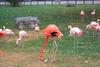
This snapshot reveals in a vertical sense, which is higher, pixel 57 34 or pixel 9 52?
pixel 57 34

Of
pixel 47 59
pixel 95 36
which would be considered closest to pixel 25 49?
pixel 47 59

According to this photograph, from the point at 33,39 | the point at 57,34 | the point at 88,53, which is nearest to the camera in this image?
the point at 57,34

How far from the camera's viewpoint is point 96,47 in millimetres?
9773

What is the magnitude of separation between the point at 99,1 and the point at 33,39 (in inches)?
974

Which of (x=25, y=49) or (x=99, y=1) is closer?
(x=25, y=49)

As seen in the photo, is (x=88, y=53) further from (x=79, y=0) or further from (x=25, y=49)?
(x=79, y=0)

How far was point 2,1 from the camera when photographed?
3538 cm

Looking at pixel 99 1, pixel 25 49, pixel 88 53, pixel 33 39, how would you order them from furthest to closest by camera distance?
pixel 99 1
pixel 33 39
pixel 25 49
pixel 88 53

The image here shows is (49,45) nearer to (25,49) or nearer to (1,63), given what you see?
(25,49)

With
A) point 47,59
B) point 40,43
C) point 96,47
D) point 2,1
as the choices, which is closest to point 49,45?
point 40,43

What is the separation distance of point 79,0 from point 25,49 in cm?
2811

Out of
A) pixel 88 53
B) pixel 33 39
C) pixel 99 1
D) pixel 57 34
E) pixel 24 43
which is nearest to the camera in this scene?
pixel 57 34

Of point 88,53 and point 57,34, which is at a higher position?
point 57,34

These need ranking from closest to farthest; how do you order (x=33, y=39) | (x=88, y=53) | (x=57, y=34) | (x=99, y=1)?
(x=57, y=34) → (x=88, y=53) → (x=33, y=39) → (x=99, y=1)
